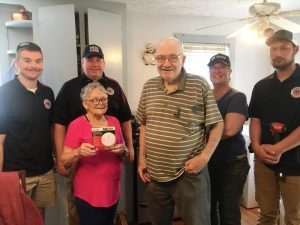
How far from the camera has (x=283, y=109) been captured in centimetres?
160

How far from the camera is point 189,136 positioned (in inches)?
54.5

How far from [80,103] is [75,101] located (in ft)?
0.11

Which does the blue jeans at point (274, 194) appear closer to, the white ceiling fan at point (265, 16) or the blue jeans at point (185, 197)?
the blue jeans at point (185, 197)

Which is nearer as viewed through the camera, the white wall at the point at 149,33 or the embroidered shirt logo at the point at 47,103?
the embroidered shirt logo at the point at 47,103

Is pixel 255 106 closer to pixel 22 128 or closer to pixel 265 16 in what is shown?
pixel 265 16

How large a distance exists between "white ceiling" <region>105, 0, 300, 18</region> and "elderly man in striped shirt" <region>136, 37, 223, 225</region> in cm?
160

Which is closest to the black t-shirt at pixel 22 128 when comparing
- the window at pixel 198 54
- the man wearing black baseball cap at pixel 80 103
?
the man wearing black baseball cap at pixel 80 103

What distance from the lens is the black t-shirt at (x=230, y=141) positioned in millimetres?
1630

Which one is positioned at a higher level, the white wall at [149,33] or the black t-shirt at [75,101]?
the white wall at [149,33]

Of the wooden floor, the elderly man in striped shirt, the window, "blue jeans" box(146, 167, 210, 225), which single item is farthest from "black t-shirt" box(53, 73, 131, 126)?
the window

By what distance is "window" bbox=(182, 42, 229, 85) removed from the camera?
3441 mm

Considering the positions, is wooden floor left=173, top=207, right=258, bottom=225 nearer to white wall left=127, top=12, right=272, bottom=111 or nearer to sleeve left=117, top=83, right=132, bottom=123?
sleeve left=117, top=83, right=132, bottom=123

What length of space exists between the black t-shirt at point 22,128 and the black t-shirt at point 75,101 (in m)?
0.11

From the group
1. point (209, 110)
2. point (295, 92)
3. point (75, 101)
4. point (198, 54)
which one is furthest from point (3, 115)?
point (198, 54)
